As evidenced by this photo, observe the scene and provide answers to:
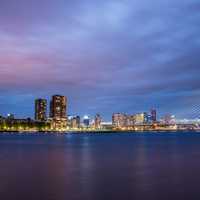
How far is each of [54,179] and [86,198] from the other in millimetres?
7342

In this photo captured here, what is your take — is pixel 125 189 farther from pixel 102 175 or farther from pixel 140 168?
pixel 140 168

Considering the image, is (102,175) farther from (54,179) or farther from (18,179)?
(18,179)

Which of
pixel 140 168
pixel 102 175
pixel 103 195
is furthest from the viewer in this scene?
pixel 140 168

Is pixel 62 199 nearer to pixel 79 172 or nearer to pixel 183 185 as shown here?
pixel 183 185

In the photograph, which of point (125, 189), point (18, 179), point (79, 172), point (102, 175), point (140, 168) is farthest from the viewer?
point (140, 168)

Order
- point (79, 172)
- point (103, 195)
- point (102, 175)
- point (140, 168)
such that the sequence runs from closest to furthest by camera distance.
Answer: point (103, 195) < point (102, 175) < point (79, 172) < point (140, 168)

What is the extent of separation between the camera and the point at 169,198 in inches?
867

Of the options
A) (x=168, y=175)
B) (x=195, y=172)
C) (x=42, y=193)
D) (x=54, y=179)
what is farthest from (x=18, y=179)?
(x=195, y=172)

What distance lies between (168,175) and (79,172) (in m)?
7.31

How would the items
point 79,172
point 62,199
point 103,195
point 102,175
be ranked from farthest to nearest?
point 79,172
point 102,175
point 103,195
point 62,199

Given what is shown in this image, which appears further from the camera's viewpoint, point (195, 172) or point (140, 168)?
point (140, 168)

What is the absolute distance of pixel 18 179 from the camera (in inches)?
1128

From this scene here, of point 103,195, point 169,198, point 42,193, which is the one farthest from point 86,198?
point 169,198

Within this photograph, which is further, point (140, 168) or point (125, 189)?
point (140, 168)
